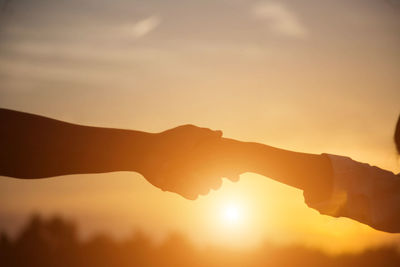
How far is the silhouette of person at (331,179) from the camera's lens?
6.68m

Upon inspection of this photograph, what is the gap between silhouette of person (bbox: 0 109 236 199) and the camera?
6.58 m

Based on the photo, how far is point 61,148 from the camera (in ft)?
22.0

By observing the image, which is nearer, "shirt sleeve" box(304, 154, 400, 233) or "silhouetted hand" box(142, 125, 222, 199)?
"shirt sleeve" box(304, 154, 400, 233)

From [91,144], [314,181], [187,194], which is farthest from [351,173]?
[91,144]

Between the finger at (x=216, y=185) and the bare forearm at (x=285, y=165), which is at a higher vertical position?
the bare forearm at (x=285, y=165)

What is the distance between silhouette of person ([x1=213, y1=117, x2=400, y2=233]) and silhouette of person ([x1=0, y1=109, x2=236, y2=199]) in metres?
0.35

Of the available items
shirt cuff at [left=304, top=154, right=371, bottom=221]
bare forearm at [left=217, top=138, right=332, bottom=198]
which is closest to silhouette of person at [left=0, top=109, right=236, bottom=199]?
bare forearm at [left=217, top=138, right=332, bottom=198]

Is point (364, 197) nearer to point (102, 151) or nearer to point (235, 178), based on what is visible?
point (235, 178)

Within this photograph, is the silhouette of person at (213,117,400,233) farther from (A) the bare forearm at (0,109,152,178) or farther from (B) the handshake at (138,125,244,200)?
(A) the bare forearm at (0,109,152,178)

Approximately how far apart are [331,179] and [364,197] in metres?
0.35

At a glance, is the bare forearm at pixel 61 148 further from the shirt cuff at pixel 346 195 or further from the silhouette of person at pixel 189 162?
the shirt cuff at pixel 346 195

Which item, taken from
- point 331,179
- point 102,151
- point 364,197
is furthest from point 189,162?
point 364,197

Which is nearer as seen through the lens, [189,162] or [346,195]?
[346,195]

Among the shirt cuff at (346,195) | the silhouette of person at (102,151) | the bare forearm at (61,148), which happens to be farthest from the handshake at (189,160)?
the shirt cuff at (346,195)
